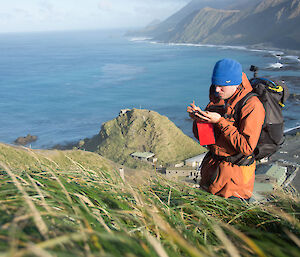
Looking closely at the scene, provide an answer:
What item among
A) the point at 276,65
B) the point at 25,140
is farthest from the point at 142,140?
the point at 276,65

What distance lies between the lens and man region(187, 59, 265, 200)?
255 cm

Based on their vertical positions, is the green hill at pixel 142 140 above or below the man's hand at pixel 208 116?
below

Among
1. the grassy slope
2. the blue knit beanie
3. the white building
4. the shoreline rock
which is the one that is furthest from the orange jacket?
the shoreline rock

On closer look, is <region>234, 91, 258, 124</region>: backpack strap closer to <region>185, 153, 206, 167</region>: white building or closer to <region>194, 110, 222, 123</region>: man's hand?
<region>194, 110, 222, 123</region>: man's hand

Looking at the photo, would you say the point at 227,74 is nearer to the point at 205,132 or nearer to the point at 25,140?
the point at 205,132

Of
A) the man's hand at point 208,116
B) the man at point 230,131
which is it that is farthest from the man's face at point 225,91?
the man's hand at point 208,116

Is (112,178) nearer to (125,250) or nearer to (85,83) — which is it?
(125,250)

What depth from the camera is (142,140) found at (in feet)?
125

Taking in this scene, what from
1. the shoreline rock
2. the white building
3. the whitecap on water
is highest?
the whitecap on water

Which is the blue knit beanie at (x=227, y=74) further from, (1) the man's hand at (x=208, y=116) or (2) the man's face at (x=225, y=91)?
(1) the man's hand at (x=208, y=116)

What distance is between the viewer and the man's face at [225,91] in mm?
2703

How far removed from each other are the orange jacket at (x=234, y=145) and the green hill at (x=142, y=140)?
29.8 m

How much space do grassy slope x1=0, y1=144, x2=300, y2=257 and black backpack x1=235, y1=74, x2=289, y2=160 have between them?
488mm

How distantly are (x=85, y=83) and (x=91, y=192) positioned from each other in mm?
94496
